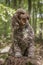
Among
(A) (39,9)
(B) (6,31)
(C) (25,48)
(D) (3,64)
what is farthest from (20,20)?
(A) (39,9)

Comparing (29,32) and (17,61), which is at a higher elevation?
(29,32)

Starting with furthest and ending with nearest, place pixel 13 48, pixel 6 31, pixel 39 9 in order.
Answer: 1. pixel 39 9
2. pixel 6 31
3. pixel 13 48

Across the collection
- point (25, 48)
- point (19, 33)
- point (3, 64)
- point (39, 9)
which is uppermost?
point (39, 9)

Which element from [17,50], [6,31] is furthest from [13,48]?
[6,31]

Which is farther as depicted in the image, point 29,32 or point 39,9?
point 39,9

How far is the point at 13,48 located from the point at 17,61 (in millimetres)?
323

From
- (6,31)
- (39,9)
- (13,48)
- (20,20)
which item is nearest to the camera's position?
(20,20)

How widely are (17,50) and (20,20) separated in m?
0.61

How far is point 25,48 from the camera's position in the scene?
4.69 metres

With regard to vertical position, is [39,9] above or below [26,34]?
above

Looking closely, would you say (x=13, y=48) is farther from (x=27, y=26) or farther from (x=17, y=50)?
(x=27, y=26)

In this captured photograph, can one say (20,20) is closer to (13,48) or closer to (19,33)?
(19,33)

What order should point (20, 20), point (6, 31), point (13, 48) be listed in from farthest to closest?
point (6, 31) → point (13, 48) → point (20, 20)

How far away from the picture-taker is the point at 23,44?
15.1 ft
